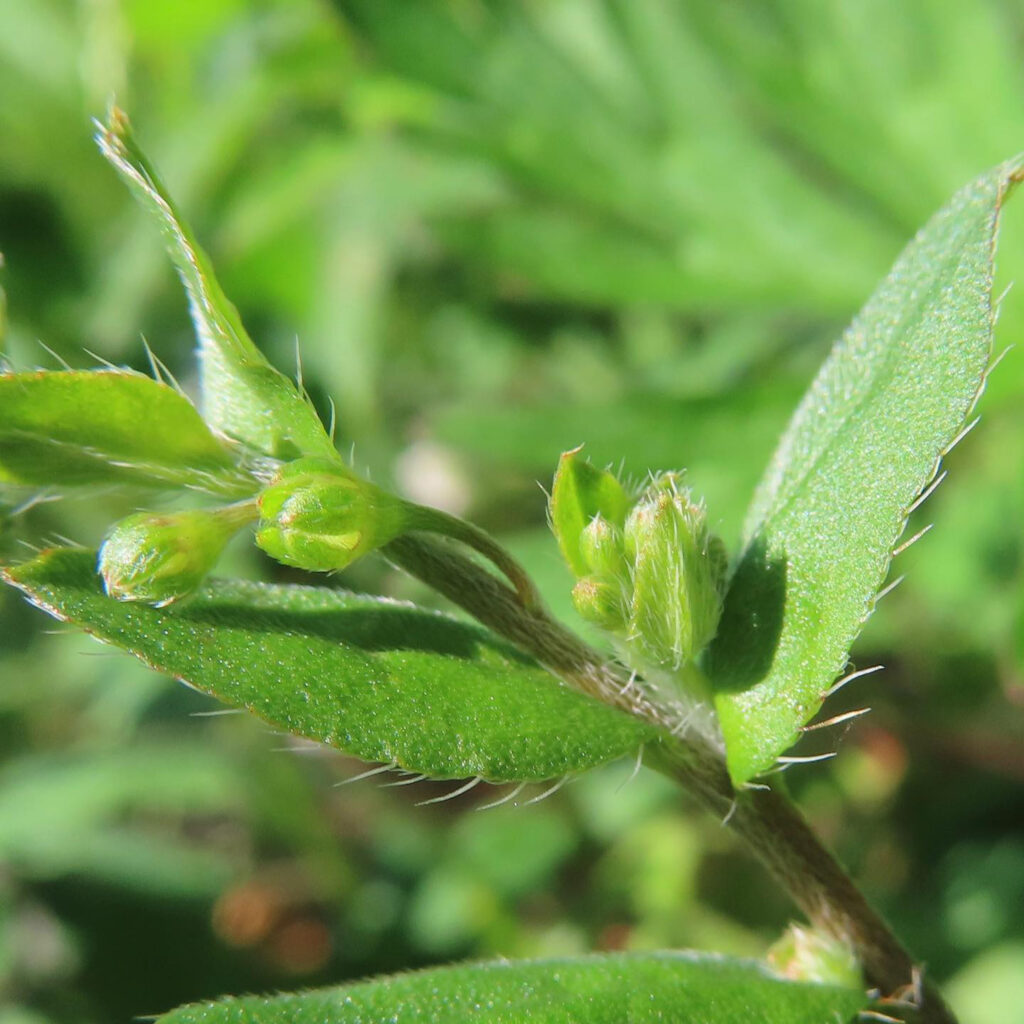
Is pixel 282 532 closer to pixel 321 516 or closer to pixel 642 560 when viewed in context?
pixel 321 516

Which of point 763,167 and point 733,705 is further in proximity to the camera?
point 763,167

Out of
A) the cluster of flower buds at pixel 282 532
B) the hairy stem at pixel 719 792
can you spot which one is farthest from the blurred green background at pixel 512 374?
the cluster of flower buds at pixel 282 532

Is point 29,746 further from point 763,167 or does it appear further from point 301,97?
point 763,167

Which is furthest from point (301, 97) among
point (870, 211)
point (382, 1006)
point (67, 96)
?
point (382, 1006)

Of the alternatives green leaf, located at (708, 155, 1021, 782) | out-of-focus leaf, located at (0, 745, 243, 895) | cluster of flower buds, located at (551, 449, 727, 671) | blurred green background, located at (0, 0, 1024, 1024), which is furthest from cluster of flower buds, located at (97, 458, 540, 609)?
out-of-focus leaf, located at (0, 745, 243, 895)

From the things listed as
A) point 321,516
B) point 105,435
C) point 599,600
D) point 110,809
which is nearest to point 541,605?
point 599,600

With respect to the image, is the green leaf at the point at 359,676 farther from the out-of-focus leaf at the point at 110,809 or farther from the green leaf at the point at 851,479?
the out-of-focus leaf at the point at 110,809
